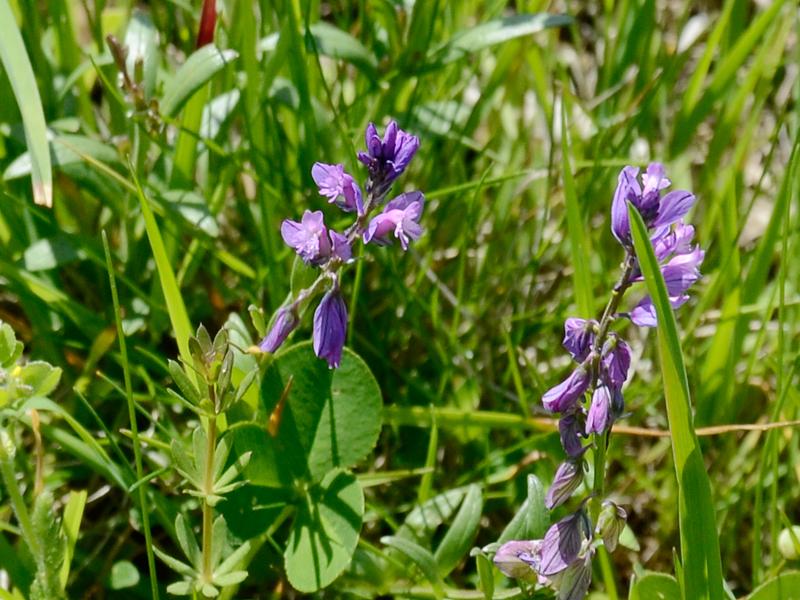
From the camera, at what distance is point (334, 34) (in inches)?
99.1

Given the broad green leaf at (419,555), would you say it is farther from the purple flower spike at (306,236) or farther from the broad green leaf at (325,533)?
the purple flower spike at (306,236)

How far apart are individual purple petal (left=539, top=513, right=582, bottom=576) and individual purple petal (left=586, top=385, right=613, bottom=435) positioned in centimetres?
16

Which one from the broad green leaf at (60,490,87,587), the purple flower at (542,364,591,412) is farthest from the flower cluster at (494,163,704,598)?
the broad green leaf at (60,490,87,587)

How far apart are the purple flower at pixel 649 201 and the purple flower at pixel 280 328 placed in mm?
495

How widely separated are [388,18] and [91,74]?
0.83 m

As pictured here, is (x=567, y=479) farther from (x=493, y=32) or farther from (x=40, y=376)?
(x=493, y=32)

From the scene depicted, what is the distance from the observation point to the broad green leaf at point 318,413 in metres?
2.06

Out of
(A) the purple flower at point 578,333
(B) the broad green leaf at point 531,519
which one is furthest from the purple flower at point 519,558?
(A) the purple flower at point 578,333

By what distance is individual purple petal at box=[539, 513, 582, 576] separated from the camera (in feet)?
5.24

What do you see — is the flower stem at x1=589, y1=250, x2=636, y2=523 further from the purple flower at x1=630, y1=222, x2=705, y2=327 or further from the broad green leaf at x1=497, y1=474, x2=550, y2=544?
the broad green leaf at x1=497, y1=474, x2=550, y2=544

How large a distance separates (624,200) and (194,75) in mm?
1096

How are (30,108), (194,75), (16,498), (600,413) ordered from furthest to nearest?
1. (194,75)
2. (30,108)
3. (16,498)
4. (600,413)

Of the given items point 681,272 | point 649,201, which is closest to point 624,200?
point 649,201

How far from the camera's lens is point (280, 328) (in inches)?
66.6
